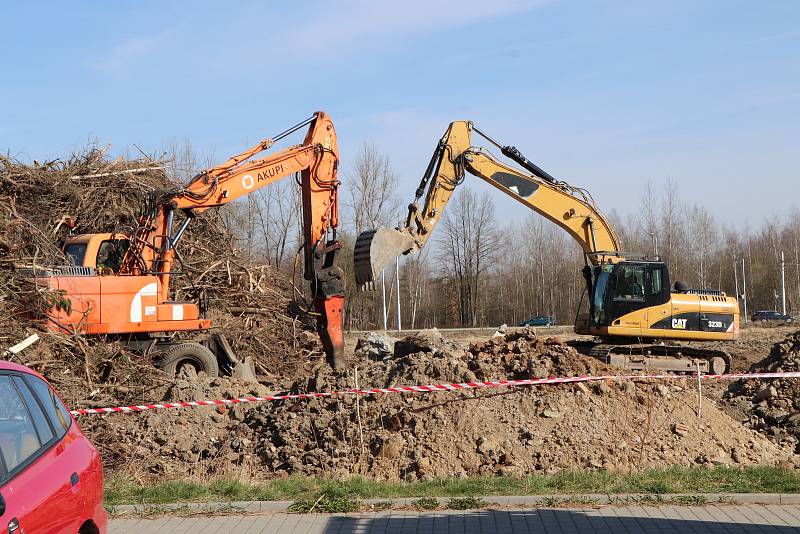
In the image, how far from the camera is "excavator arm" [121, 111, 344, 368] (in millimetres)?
17172

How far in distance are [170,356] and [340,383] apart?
6.21m

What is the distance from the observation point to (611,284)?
18.5 metres

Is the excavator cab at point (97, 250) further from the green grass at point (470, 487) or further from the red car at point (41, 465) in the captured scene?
the red car at point (41, 465)

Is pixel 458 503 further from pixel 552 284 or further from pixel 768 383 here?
pixel 552 284

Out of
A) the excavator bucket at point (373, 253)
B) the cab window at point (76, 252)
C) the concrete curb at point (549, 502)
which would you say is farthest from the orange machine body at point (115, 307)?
the concrete curb at point (549, 502)

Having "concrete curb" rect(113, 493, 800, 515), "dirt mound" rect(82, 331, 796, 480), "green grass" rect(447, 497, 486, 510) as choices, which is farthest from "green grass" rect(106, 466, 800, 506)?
"dirt mound" rect(82, 331, 796, 480)

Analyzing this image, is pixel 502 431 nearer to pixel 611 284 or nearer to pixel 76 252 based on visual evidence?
pixel 611 284

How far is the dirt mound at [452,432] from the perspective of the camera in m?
10.7

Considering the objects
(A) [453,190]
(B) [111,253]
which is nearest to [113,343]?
A: (B) [111,253]

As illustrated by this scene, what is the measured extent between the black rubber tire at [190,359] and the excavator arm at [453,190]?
3945mm

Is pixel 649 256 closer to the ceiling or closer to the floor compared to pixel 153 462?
closer to the ceiling

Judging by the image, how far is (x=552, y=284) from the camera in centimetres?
6819

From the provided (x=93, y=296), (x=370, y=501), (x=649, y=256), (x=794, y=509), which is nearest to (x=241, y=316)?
(x=93, y=296)

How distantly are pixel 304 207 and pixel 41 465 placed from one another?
13681mm
